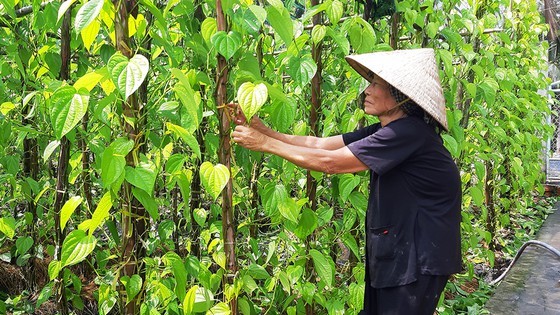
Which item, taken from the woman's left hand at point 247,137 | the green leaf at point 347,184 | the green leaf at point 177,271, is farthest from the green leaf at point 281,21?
the green leaf at point 347,184

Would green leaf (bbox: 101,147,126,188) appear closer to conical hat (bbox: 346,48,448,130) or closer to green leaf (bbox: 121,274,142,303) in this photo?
green leaf (bbox: 121,274,142,303)

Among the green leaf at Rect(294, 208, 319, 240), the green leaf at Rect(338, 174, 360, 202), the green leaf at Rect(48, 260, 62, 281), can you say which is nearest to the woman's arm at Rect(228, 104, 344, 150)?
the green leaf at Rect(338, 174, 360, 202)

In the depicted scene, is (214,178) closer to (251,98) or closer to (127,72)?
(251,98)

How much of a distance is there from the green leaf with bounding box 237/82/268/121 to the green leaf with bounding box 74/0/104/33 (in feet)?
1.20

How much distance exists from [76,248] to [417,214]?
972mm

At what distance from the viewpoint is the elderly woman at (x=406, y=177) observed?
5.53 feet

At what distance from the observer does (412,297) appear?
1777mm

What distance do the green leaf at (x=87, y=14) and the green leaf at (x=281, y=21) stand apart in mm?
416

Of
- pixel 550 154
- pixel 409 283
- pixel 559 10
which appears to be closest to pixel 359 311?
pixel 409 283

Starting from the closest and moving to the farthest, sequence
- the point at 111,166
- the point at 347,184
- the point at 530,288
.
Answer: the point at 111,166 → the point at 347,184 → the point at 530,288

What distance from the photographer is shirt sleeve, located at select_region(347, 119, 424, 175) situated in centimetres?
168

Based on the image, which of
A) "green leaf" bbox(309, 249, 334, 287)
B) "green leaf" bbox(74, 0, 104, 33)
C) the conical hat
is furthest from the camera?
"green leaf" bbox(309, 249, 334, 287)

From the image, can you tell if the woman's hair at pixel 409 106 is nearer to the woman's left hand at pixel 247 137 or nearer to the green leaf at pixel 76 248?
the woman's left hand at pixel 247 137

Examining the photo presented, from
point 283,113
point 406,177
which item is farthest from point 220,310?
point 406,177
